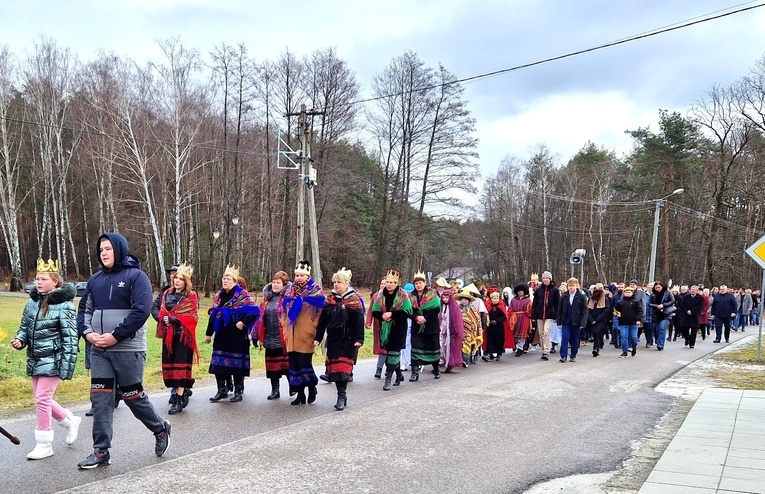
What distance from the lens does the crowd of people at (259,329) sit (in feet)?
17.4

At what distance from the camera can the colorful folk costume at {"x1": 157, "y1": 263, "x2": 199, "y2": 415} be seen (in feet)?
25.0

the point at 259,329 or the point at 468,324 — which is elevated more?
the point at 259,329

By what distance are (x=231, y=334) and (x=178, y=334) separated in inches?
34.4

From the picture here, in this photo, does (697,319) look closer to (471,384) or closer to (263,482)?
(471,384)

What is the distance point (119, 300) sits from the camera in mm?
5297

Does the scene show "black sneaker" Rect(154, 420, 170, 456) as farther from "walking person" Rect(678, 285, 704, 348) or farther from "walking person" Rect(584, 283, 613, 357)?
"walking person" Rect(678, 285, 704, 348)

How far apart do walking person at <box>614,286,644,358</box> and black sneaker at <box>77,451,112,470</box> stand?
1297cm

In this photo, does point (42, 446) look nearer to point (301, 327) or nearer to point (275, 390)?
point (301, 327)

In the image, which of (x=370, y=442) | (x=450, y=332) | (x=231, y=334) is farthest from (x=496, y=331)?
(x=370, y=442)

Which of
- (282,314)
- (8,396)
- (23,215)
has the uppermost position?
(23,215)

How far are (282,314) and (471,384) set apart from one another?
12.5 ft

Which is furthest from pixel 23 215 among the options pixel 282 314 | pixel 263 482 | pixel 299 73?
pixel 263 482

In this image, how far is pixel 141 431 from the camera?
21.5ft

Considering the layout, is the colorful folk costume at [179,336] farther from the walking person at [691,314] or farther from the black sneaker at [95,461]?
the walking person at [691,314]
